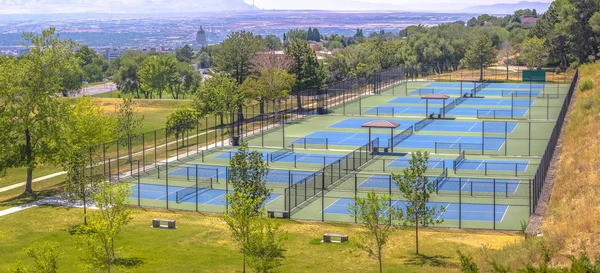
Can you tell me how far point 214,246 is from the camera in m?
36.9

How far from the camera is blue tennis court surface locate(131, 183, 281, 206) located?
1841 inches

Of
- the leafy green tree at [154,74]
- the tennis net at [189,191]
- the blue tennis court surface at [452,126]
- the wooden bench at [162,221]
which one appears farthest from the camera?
the leafy green tree at [154,74]

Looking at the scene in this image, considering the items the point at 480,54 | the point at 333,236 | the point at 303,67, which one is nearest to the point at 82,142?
the point at 333,236

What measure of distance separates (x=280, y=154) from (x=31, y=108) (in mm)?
18213

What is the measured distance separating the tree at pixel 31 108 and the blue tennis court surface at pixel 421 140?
73.0ft

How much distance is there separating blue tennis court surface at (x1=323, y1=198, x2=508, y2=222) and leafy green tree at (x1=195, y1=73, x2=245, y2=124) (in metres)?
31.0

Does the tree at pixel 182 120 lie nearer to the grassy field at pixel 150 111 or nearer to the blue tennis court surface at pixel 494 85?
the grassy field at pixel 150 111

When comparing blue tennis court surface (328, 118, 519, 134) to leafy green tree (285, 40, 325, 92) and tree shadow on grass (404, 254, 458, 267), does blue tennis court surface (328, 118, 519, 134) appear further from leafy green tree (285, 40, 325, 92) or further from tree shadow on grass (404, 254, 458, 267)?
tree shadow on grass (404, 254, 458, 267)

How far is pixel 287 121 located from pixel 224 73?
1574 centimetres

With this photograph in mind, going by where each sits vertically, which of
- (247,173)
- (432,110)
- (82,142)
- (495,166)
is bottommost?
(495,166)

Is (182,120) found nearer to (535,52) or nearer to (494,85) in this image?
(494,85)

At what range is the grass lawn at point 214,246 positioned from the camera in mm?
33219

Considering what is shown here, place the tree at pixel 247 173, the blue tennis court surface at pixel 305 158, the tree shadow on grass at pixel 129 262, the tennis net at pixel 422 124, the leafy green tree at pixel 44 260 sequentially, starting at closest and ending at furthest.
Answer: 1. the leafy green tree at pixel 44 260
2. the tree shadow on grass at pixel 129 262
3. the tree at pixel 247 173
4. the blue tennis court surface at pixel 305 158
5. the tennis net at pixel 422 124

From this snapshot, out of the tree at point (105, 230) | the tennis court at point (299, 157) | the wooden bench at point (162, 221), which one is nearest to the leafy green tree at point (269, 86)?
the tennis court at point (299, 157)
